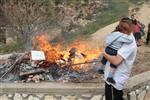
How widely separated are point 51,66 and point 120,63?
2299 mm

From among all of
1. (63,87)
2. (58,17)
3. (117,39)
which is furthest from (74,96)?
(58,17)

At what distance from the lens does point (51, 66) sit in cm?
887

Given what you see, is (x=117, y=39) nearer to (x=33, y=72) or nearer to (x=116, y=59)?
(x=116, y=59)

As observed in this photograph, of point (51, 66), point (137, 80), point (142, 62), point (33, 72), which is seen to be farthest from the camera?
point (142, 62)

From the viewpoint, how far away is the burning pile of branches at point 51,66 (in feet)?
28.3

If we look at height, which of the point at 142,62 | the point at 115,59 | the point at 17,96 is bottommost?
the point at 17,96

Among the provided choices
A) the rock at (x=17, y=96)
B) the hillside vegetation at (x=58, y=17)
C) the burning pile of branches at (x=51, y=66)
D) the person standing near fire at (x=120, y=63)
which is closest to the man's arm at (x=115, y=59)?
the person standing near fire at (x=120, y=63)

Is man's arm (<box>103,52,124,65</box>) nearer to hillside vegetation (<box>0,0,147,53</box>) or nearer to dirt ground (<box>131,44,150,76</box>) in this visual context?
dirt ground (<box>131,44,150,76</box>)

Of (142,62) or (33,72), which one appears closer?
(33,72)

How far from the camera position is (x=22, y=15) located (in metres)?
17.3

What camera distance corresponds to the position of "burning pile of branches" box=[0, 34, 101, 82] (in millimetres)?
8633

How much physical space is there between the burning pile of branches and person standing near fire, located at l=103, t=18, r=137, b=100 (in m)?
1.39

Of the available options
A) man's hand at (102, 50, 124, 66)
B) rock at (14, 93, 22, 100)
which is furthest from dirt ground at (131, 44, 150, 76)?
rock at (14, 93, 22, 100)

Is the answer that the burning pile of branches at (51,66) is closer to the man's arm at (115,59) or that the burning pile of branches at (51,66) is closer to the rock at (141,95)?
the rock at (141,95)
